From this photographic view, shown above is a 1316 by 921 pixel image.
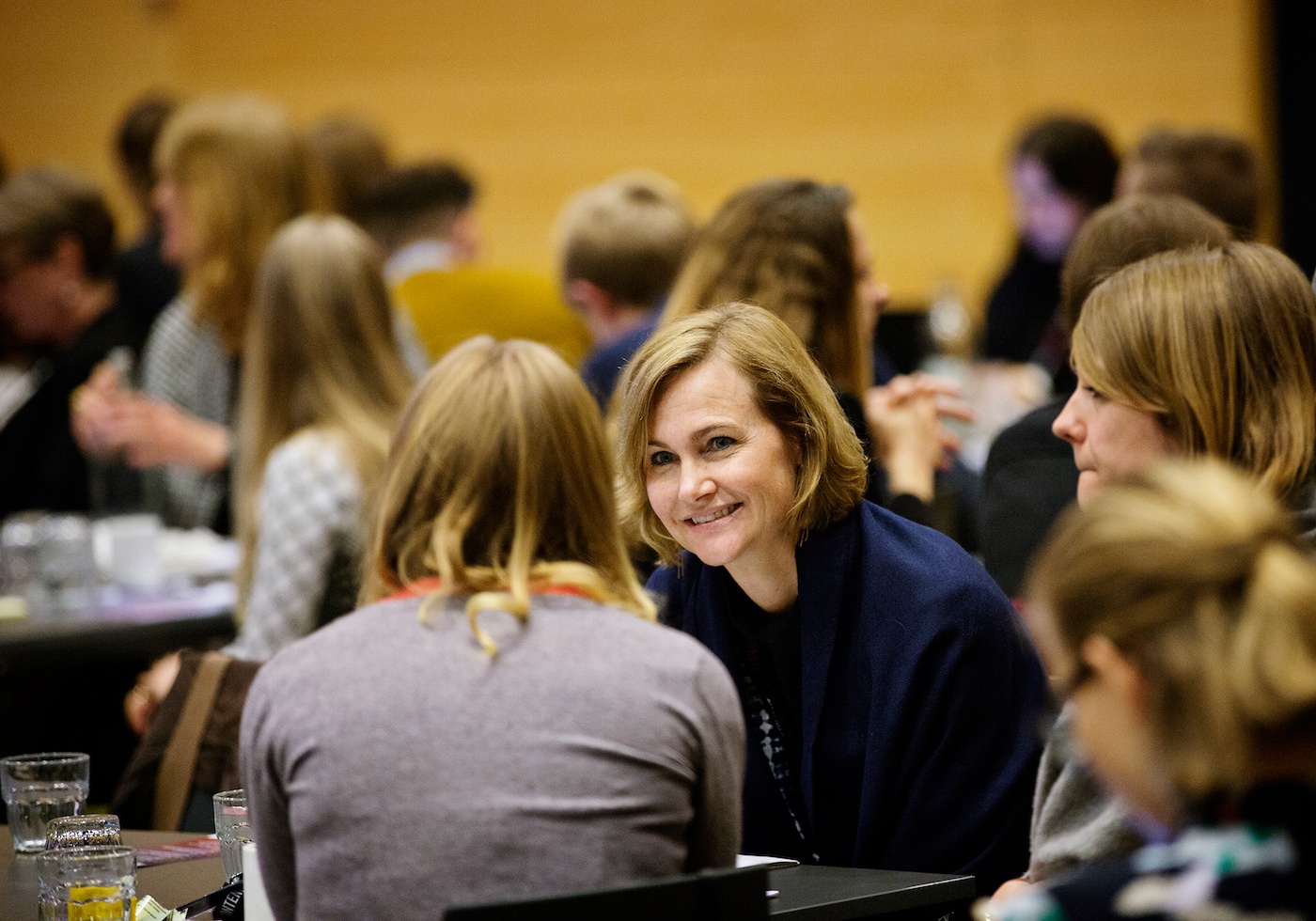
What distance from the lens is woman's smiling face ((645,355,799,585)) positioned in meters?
2.31

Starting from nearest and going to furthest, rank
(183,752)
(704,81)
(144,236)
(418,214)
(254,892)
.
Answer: (254,892)
(183,752)
(418,214)
(144,236)
(704,81)

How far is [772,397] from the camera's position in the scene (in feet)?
7.64

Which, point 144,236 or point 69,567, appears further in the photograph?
point 144,236

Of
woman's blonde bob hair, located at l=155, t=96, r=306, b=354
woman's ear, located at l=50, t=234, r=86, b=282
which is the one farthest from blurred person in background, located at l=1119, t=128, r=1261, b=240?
woman's ear, located at l=50, t=234, r=86, b=282

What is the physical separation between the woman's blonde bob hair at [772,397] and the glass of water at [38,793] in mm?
905

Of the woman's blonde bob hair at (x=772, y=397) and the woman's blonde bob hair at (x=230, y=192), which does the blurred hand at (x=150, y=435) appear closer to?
the woman's blonde bob hair at (x=230, y=192)

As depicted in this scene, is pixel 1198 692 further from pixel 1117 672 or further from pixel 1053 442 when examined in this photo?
pixel 1053 442

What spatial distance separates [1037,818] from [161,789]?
1.46 meters

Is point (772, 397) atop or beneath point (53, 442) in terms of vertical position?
atop

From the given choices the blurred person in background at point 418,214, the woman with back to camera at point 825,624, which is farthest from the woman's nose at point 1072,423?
the blurred person in background at point 418,214

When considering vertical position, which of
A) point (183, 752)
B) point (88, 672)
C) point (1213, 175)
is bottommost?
point (88, 672)

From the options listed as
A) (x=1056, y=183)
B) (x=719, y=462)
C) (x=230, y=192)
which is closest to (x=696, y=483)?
(x=719, y=462)

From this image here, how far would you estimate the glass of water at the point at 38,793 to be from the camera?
7.45ft

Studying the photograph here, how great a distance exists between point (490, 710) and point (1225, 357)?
1188 millimetres
